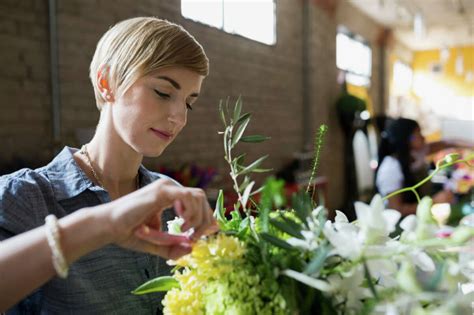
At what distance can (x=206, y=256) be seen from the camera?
59 centimetres

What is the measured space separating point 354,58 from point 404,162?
18.2ft

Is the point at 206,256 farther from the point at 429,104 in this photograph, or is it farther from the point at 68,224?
the point at 429,104

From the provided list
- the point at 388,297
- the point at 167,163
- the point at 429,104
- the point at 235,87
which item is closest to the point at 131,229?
the point at 388,297

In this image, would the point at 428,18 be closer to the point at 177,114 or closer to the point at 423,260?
the point at 177,114

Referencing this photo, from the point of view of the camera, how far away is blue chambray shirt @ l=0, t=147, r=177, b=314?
0.84 metres

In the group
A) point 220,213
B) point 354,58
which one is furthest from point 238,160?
point 354,58

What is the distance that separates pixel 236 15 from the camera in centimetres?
384

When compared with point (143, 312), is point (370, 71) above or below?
above

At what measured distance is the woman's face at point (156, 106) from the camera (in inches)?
34.4

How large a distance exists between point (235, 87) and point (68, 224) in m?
4.12

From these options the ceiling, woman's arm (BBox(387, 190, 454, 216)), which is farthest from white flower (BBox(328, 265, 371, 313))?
the ceiling

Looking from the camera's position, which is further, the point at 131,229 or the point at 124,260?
the point at 124,260

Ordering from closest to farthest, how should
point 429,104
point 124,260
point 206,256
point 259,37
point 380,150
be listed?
point 206,256
point 124,260
point 380,150
point 259,37
point 429,104

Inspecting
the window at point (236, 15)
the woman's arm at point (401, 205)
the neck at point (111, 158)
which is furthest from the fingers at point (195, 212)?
the window at point (236, 15)
